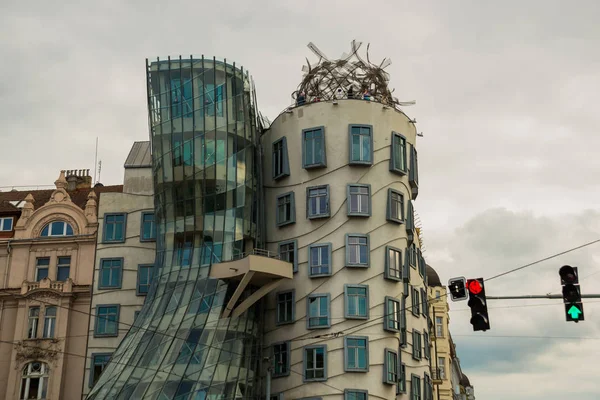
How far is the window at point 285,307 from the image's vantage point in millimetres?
51125

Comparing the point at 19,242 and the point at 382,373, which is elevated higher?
the point at 19,242

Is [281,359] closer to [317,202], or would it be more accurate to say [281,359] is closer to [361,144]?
[317,202]

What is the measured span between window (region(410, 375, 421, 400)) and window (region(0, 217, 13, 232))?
29.1 metres

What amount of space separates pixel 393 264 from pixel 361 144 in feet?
24.4

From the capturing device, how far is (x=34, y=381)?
181 ft

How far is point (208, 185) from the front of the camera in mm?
52719

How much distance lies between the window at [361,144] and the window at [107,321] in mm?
17863

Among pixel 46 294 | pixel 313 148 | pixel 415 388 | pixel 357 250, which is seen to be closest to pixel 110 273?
pixel 46 294

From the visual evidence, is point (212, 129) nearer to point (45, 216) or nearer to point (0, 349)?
point (45, 216)

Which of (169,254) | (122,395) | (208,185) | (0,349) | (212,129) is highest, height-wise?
(212,129)

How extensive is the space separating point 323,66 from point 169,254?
15609 mm

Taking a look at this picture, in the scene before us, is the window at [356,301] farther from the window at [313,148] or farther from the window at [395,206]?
the window at [313,148]

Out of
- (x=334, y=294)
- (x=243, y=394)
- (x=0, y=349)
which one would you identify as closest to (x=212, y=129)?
(x=334, y=294)

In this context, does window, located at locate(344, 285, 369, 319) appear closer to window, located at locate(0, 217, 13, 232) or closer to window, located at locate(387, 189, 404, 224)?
window, located at locate(387, 189, 404, 224)
